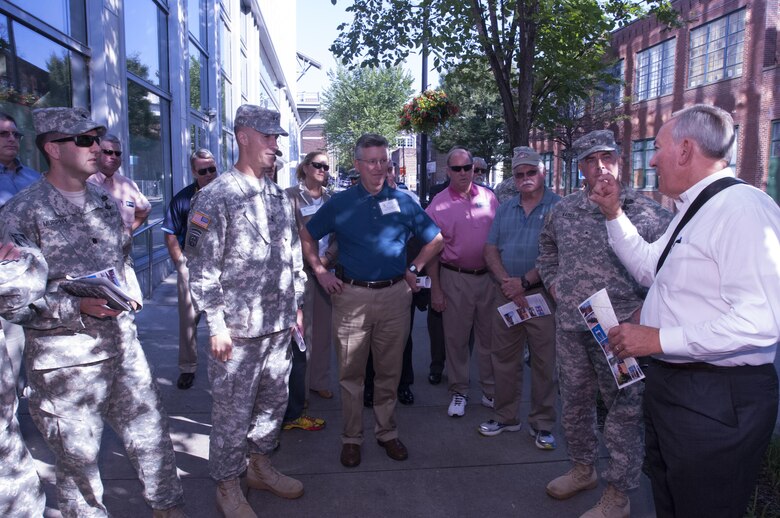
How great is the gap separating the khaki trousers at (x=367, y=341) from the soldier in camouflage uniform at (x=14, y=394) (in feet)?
6.58

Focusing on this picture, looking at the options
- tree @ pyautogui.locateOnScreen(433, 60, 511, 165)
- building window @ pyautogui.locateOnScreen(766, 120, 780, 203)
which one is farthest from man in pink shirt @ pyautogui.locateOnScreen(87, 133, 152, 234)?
tree @ pyautogui.locateOnScreen(433, 60, 511, 165)

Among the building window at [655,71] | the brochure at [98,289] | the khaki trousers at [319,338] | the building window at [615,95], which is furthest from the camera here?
the building window at [615,95]

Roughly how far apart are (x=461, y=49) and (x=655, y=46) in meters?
26.7

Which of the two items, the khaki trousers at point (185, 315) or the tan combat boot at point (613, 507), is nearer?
the tan combat boot at point (613, 507)

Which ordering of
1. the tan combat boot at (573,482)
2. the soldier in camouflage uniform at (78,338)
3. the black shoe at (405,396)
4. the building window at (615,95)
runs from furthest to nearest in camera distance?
the building window at (615,95)
the black shoe at (405,396)
the tan combat boot at (573,482)
the soldier in camouflage uniform at (78,338)

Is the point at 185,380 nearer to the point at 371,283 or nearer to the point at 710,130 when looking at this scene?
the point at 371,283

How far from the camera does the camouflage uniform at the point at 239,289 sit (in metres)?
3.15

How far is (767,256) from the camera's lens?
2.00 meters

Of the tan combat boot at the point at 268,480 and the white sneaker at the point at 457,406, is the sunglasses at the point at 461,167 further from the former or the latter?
the tan combat boot at the point at 268,480

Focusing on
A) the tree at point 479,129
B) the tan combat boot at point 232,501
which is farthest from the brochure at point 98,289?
the tree at point 479,129

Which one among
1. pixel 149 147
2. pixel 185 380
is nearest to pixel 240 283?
pixel 185 380

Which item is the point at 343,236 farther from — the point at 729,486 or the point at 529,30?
the point at 529,30

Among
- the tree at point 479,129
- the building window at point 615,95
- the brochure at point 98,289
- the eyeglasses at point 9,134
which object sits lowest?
the brochure at point 98,289

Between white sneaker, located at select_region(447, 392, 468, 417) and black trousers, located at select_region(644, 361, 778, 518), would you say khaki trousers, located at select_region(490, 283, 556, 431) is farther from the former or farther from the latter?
black trousers, located at select_region(644, 361, 778, 518)
